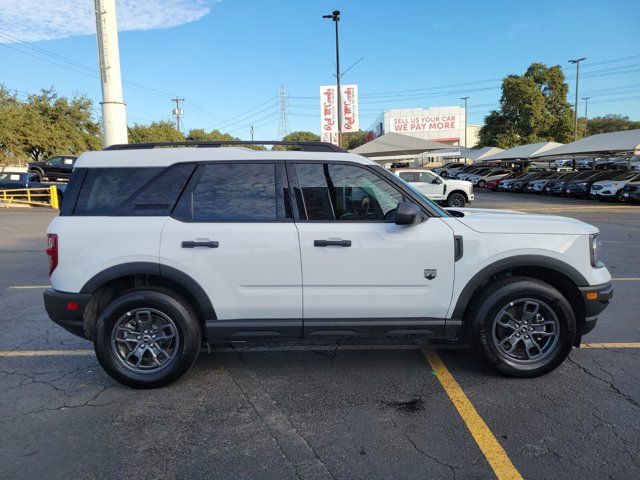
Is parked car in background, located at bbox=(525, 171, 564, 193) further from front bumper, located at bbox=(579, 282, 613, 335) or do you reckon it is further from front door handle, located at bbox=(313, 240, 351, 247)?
front door handle, located at bbox=(313, 240, 351, 247)

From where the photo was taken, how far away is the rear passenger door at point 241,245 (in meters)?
3.53

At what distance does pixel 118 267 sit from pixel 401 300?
217 cm

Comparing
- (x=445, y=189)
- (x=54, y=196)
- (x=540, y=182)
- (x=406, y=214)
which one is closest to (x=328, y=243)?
(x=406, y=214)

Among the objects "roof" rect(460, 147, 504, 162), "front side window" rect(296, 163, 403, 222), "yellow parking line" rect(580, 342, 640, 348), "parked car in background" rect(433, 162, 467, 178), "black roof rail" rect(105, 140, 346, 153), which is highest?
"roof" rect(460, 147, 504, 162)

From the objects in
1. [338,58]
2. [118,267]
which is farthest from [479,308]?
[338,58]

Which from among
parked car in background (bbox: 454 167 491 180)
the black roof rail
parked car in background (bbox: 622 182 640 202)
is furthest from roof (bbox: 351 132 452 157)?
the black roof rail

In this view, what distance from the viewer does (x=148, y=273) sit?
3545 millimetres

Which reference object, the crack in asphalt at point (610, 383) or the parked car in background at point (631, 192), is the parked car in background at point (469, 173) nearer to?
the parked car in background at point (631, 192)

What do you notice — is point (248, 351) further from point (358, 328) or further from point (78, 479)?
point (78, 479)

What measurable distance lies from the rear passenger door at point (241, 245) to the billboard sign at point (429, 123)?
81291mm

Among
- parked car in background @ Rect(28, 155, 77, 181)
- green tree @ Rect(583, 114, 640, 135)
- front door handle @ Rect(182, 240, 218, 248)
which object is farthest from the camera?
green tree @ Rect(583, 114, 640, 135)

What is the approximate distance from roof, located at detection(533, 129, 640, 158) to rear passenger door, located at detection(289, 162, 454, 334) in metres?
27.4

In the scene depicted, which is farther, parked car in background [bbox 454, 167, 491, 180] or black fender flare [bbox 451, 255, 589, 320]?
parked car in background [bbox 454, 167, 491, 180]

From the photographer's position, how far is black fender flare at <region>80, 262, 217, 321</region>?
11.6ft
